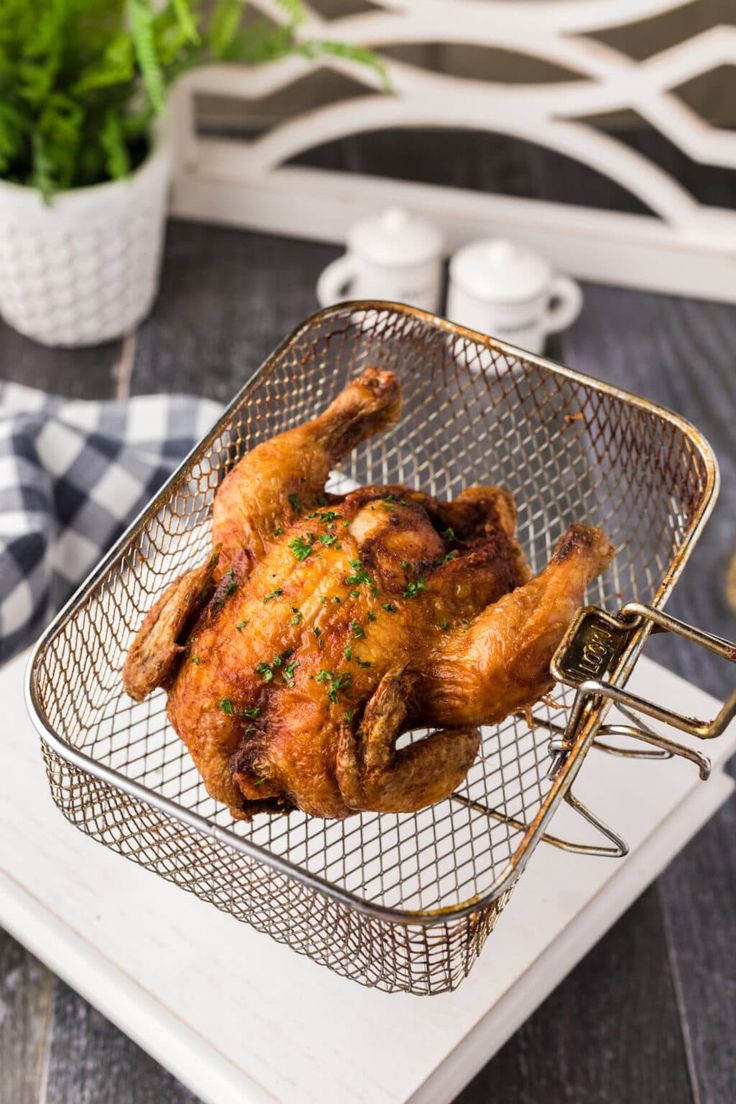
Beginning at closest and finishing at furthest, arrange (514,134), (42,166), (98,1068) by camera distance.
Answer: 1. (98,1068)
2. (42,166)
3. (514,134)

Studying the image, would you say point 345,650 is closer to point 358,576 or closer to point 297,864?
point 358,576

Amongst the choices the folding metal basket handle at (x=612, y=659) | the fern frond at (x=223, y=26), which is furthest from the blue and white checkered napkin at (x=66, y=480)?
the folding metal basket handle at (x=612, y=659)

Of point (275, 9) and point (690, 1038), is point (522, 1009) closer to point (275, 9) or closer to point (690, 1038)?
point (690, 1038)

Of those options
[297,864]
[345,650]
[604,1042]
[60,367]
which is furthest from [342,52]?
[604,1042]

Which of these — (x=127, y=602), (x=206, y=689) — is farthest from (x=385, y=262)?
(x=206, y=689)

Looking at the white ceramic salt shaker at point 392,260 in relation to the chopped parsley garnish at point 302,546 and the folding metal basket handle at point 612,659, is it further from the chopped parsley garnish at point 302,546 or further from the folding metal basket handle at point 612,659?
the folding metal basket handle at point 612,659

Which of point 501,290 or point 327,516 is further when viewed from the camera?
point 501,290
